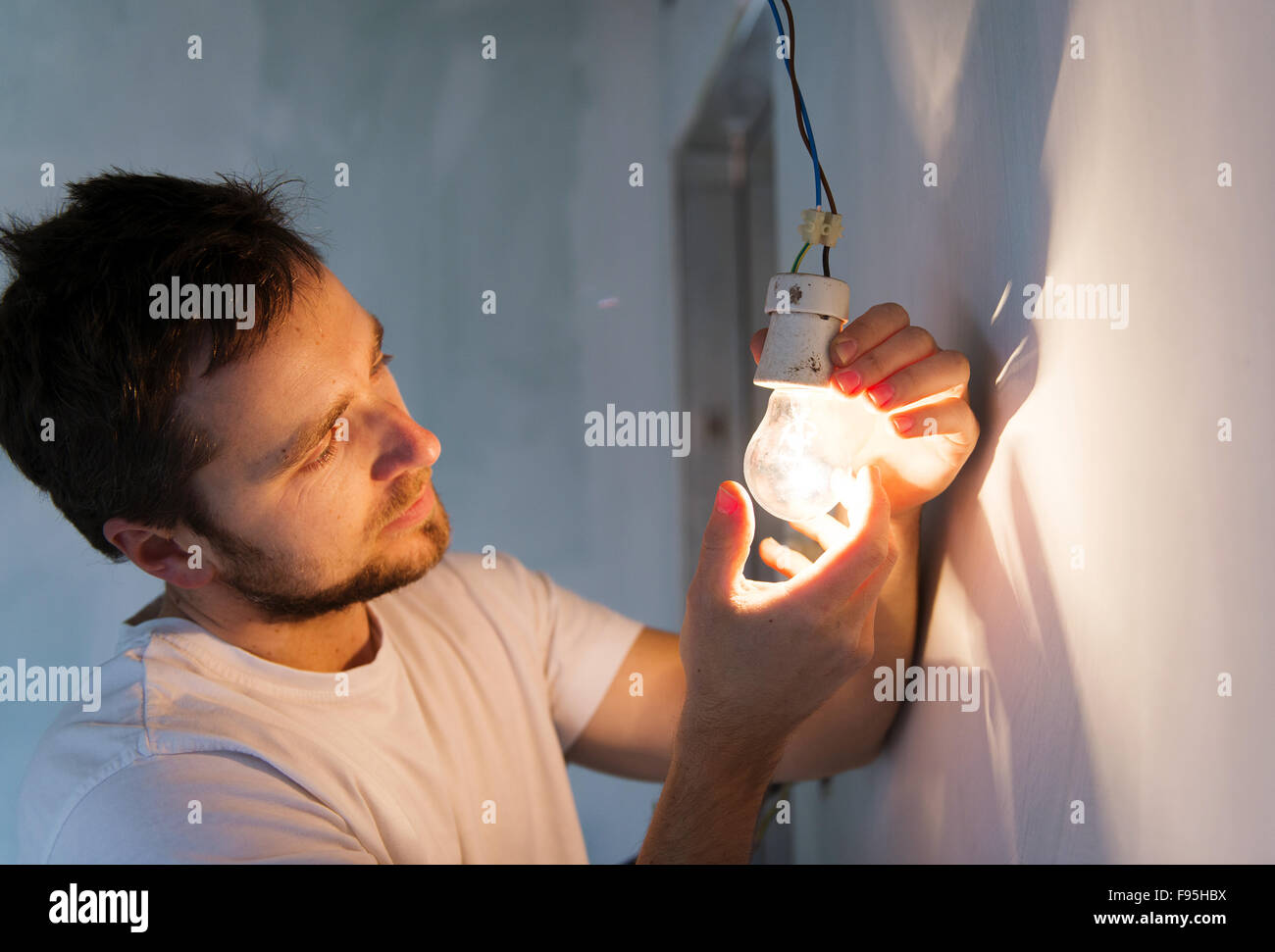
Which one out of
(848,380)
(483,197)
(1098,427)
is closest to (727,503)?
(848,380)

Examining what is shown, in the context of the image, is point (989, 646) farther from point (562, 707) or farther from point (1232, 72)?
point (562, 707)

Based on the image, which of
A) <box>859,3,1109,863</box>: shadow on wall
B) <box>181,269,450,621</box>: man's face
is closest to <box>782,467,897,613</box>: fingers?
<box>859,3,1109,863</box>: shadow on wall

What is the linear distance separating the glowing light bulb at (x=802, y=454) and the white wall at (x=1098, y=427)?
0.13m

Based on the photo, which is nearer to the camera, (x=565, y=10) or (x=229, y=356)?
(x=229, y=356)

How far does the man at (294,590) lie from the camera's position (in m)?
0.69

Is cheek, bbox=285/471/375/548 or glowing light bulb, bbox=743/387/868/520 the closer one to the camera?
glowing light bulb, bbox=743/387/868/520

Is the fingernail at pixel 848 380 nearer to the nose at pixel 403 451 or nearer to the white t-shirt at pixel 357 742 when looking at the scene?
the nose at pixel 403 451

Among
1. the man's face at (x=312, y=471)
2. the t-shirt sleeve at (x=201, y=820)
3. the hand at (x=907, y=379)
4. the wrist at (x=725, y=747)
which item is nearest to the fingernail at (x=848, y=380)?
the hand at (x=907, y=379)

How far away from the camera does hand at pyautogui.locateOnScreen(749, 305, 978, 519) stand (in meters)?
0.62

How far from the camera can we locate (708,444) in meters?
2.20

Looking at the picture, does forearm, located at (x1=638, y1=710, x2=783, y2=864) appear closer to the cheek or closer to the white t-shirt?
the white t-shirt

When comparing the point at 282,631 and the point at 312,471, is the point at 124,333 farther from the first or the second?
the point at 282,631

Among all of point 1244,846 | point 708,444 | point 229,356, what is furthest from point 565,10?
point 1244,846
